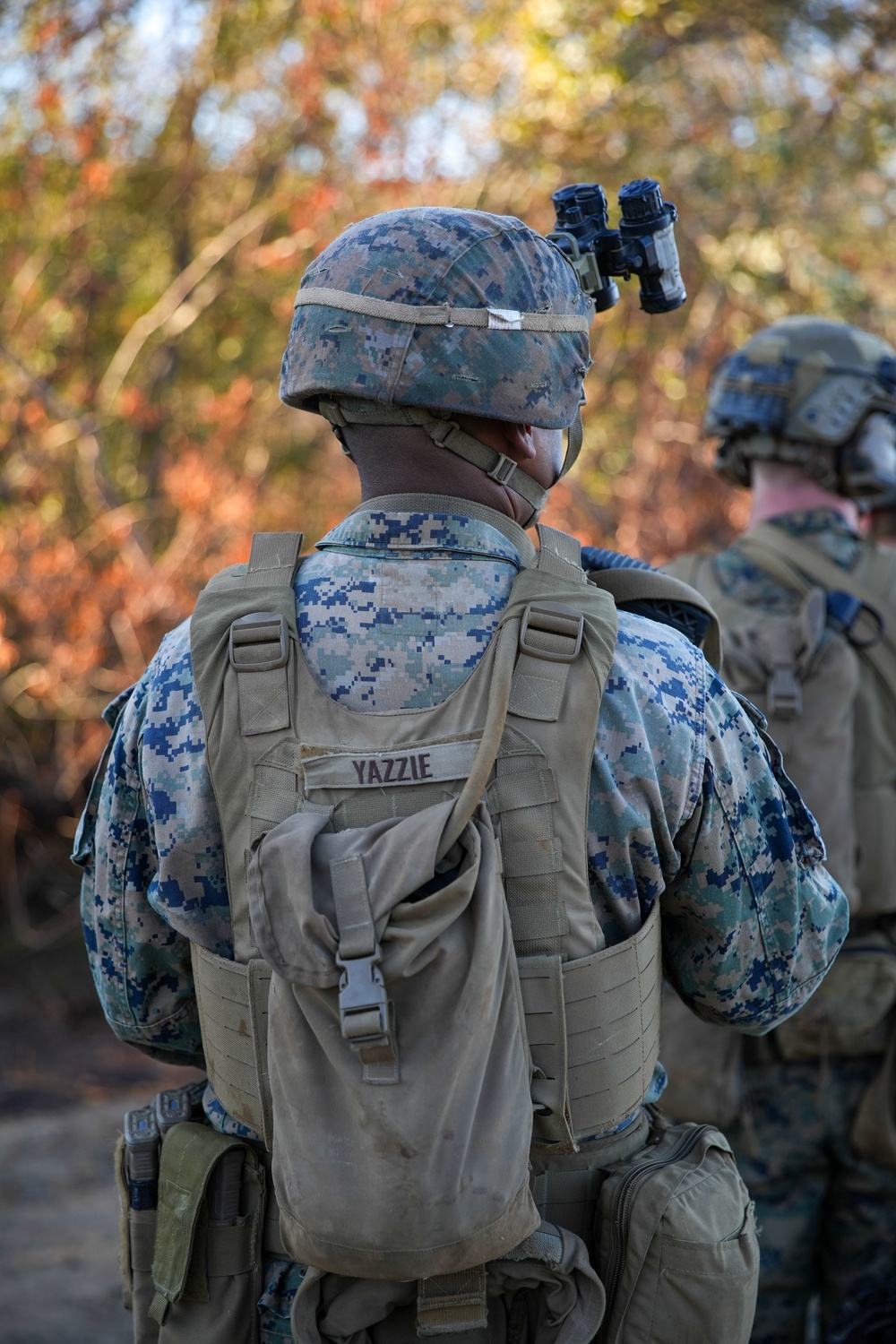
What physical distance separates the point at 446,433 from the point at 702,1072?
193 centimetres

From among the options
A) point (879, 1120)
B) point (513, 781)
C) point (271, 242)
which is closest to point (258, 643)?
point (513, 781)

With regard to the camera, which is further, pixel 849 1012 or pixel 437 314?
pixel 849 1012

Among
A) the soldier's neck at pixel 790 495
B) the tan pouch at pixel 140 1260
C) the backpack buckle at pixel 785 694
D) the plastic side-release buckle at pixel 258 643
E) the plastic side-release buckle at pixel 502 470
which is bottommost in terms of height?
the tan pouch at pixel 140 1260

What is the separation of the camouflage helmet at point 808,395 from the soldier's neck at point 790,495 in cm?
3

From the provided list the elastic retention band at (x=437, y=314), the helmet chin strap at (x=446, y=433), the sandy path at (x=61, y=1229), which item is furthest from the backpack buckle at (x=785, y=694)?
the sandy path at (x=61, y=1229)

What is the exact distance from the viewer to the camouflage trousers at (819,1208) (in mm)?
3098

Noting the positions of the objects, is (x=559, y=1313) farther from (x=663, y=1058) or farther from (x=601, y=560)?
(x=663, y=1058)

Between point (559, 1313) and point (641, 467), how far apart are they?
5.61 metres

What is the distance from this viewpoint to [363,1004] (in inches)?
59.1

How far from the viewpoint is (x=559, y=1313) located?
1781 millimetres

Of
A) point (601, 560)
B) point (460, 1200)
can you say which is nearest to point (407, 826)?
point (460, 1200)

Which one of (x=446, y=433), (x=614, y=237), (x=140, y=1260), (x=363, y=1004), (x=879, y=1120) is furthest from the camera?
(x=879, y=1120)

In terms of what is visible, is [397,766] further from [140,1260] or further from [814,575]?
[814,575]

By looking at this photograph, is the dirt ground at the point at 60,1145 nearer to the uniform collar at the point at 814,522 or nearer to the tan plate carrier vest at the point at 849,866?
the tan plate carrier vest at the point at 849,866
